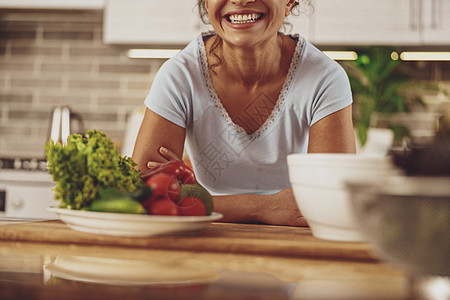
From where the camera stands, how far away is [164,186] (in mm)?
814

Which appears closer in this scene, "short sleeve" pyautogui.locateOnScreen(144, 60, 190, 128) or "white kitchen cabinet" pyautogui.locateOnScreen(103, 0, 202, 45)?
"short sleeve" pyautogui.locateOnScreen(144, 60, 190, 128)

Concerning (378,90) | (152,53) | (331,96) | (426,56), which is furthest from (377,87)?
(331,96)

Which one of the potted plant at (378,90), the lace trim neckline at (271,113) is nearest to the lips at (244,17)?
the lace trim neckline at (271,113)

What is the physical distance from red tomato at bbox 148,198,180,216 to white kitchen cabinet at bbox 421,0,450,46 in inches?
91.5

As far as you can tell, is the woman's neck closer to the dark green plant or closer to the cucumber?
the cucumber

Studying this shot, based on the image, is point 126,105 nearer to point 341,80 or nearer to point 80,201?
point 341,80

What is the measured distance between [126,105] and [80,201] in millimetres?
2594

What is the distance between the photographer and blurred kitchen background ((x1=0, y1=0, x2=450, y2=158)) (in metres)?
2.92

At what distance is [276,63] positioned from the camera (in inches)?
60.7

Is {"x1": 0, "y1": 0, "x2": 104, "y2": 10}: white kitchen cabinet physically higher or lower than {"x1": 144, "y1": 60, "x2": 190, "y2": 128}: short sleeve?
higher

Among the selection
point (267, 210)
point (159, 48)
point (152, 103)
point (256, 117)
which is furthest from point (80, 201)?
point (159, 48)

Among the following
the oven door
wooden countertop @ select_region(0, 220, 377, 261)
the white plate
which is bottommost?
the oven door

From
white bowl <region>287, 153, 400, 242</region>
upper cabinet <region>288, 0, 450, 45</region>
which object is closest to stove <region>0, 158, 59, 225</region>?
upper cabinet <region>288, 0, 450, 45</region>

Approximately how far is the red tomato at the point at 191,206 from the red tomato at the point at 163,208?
0.03 m
